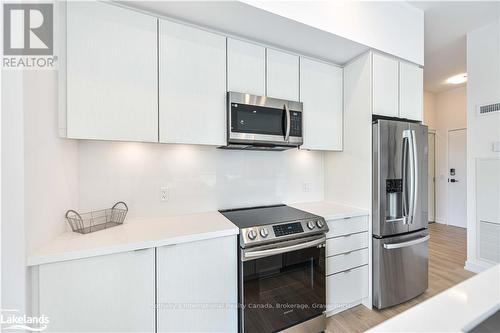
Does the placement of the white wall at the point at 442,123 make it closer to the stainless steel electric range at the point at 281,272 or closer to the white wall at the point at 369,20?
the white wall at the point at 369,20

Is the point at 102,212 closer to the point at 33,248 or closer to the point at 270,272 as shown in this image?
the point at 33,248

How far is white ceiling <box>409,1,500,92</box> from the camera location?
222 cm

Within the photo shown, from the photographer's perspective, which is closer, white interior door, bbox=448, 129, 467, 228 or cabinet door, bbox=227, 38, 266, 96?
cabinet door, bbox=227, 38, 266, 96

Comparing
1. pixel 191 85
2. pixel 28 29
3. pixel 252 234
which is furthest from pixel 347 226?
pixel 28 29

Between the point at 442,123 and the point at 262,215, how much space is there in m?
5.08

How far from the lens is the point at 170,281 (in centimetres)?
133

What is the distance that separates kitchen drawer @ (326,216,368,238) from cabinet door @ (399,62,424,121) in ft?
3.75

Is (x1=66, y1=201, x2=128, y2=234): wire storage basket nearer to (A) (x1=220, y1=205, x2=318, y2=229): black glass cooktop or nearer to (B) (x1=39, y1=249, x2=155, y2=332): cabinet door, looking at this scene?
(B) (x1=39, y1=249, x2=155, y2=332): cabinet door

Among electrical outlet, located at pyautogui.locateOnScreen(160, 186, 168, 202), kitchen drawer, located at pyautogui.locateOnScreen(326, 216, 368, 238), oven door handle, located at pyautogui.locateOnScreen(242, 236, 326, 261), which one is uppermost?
electrical outlet, located at pyautogui.locateOnScreen(160, 186, 168, 202)

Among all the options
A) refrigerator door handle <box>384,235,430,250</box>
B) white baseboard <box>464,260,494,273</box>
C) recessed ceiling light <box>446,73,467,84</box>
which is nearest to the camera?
refrigerator door handle <box>384,235,430,250</box>

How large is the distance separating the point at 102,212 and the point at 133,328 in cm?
82

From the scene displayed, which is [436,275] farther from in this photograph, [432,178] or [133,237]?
[133,237]

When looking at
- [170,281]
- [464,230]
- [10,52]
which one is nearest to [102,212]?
[170,281]

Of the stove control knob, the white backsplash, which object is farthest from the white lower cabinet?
the stove control knob
